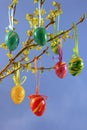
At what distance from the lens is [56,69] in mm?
1329

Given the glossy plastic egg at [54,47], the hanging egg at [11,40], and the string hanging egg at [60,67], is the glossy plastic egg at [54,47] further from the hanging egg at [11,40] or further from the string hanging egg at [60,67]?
the hanging egg at [11,40]

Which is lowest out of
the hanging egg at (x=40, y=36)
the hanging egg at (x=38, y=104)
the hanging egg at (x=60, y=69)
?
the hanging egg at (x=38, y=104)

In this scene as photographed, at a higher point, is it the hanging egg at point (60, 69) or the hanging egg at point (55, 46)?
the hanging egg at point (55, 46)

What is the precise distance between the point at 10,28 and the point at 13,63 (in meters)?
0.14

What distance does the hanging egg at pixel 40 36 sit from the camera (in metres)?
1.18

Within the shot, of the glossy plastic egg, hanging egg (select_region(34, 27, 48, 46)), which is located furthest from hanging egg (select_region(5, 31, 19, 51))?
the glossy plastic egg

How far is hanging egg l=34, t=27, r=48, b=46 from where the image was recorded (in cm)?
118

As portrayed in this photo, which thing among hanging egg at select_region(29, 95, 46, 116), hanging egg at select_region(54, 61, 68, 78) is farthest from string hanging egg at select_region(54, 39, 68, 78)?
hanging egg at select_region(29, 95, 46, 116)

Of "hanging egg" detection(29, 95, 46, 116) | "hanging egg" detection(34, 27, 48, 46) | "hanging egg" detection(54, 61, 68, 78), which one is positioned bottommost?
"hanging egg" detection(29, 95, 46, 116)

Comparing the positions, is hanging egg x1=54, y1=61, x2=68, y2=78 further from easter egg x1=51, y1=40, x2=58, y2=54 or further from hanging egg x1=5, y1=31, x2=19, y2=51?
hanging egg x1=5, y1=31, x2=19, y2=51

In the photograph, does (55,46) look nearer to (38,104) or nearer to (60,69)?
(60,69)

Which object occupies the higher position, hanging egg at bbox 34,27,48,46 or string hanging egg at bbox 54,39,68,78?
hanging egg at bbox 34,27,48,46

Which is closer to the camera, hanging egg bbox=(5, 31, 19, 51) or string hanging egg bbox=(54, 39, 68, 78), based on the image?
hanging egg bbox=(5, 31, 19, 51)

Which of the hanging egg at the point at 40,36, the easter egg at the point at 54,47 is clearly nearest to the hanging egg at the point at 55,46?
the easter egg at the point at 54,47
